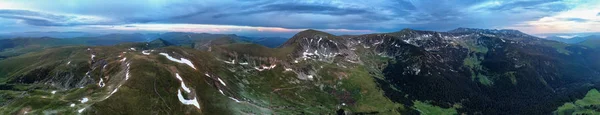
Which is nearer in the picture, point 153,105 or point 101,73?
point 153,105

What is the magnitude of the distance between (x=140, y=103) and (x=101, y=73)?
68.2m

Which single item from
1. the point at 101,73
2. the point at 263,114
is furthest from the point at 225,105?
the point at 101,73

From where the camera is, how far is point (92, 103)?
458ft

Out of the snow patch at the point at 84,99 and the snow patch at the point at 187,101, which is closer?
the snow patch at the point at 84,99

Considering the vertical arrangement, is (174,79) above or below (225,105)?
above

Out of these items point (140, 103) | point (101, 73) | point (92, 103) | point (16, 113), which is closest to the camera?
point (16, 113)

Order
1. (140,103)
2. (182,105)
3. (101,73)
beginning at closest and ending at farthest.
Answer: (140,103)
(182,105)
(101,73)

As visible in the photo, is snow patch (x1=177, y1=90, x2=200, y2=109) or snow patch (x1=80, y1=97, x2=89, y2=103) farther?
snow patch (x1=177, y1=90, x2=200, y2=109)

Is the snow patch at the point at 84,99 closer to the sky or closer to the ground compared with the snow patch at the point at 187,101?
closer to the sky

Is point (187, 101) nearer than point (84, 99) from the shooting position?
No

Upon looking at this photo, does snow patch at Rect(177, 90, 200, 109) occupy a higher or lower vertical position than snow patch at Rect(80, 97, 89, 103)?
lower

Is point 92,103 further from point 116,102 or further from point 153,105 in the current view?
point 153,105

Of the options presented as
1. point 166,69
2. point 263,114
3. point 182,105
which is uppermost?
point 166,69

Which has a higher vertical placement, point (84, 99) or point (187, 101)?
point (84, 99)
